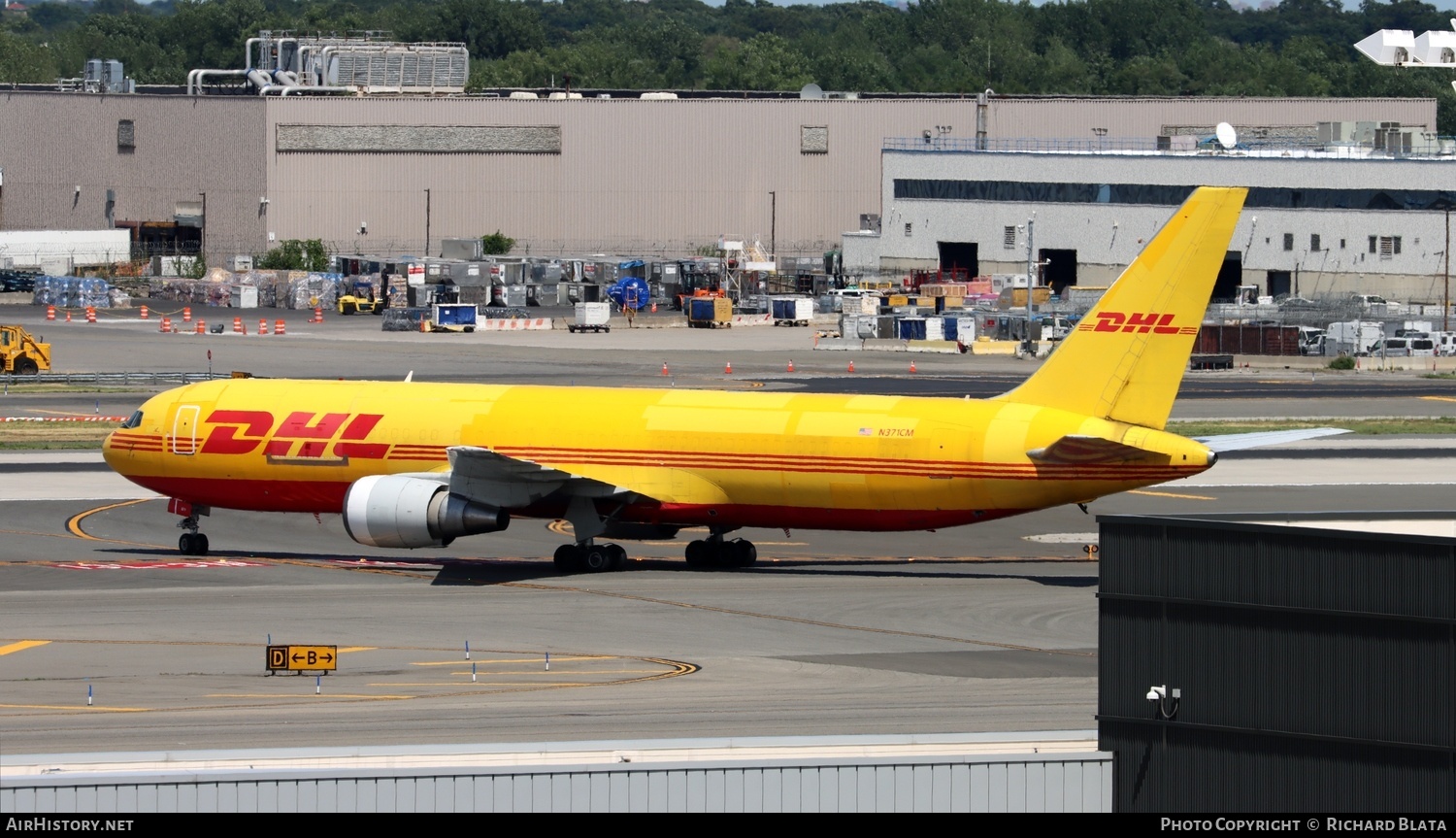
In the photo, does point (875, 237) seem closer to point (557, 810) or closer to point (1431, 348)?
point (1431, 348)

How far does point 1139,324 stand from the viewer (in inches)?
1777

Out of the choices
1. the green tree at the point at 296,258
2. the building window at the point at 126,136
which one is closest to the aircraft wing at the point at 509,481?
the green tree at the point at 296,258

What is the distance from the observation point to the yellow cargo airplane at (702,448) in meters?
45.1

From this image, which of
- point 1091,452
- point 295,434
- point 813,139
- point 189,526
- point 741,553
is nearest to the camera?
point 1091,452

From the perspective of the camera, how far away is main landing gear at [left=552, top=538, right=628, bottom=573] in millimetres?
48844

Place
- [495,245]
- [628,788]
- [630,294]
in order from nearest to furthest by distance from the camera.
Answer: [628,788]
[630,294]
[495,245]

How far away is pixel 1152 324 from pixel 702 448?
35.5 feet

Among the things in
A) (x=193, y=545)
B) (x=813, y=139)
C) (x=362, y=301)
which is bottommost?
(x=193, y=545)

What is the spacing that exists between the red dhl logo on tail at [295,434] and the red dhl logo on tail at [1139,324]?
17454 mm

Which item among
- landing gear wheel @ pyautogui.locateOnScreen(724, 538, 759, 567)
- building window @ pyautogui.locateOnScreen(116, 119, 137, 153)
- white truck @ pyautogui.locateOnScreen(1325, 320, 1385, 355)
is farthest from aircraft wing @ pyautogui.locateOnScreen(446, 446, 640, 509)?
building window @ pyautogui.locateOnScreen(116, 119, 137, 153)

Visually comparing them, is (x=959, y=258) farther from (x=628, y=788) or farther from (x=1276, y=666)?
(x=628, y=788)

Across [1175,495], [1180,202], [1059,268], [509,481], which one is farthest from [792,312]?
[509,481]

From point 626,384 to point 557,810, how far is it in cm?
6967

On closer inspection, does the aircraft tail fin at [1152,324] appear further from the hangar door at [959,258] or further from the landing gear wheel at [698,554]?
the hangar door at [959,258]
